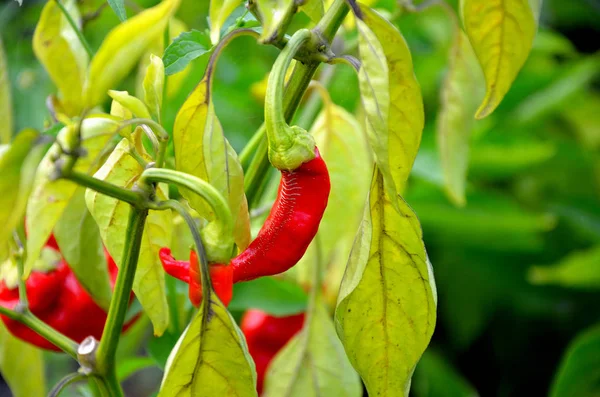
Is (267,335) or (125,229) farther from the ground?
(125,229)

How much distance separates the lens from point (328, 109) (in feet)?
2.22

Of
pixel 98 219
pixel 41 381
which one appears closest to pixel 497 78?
pixel 98 219

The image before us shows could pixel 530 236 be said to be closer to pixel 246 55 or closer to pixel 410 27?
pixel 410 27

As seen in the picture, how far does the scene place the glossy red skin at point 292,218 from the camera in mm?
382

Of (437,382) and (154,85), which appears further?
(437,382)

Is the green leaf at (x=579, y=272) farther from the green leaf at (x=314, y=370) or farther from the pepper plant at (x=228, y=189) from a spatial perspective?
the pepper plant at (x=228, y=189)

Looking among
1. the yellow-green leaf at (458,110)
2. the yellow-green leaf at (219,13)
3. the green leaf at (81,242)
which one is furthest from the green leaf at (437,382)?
the yellow-green leaf at (219,13)

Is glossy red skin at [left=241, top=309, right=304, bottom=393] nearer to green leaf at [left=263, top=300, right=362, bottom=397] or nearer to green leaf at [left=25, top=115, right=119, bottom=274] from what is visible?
green leaf at [left=263, top=300, right=362, bottom=397]

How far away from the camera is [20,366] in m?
0.68

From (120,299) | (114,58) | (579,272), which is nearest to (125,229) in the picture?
(120,299)

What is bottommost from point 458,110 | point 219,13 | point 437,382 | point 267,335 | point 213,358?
point 437,382

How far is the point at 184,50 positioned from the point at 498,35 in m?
0.17

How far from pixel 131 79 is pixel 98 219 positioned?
955mm

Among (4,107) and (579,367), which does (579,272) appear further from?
(4,107)
